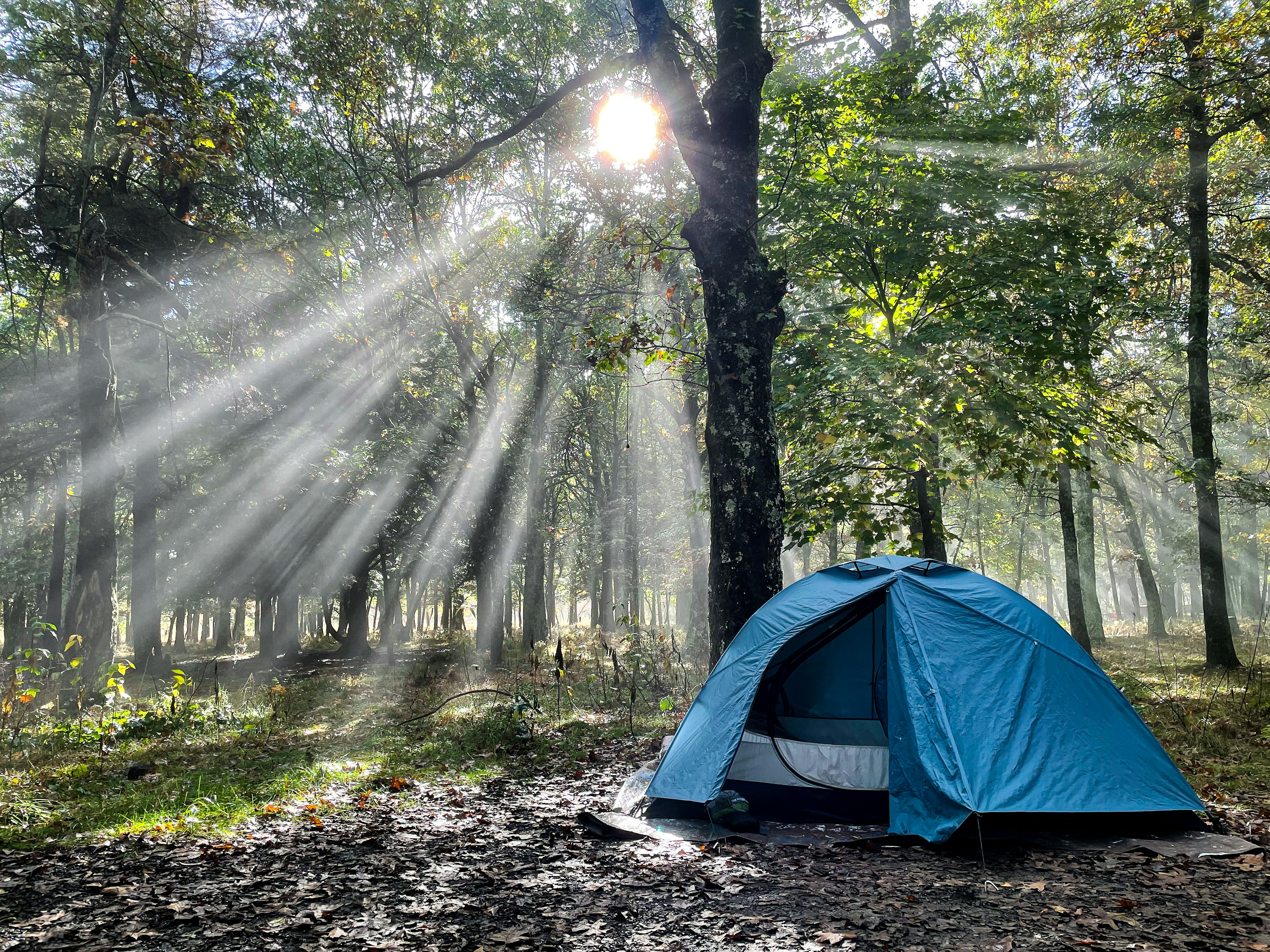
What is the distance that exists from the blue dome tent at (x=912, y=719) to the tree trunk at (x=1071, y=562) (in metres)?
10.4

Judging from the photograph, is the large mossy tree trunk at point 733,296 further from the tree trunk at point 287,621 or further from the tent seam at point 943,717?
the tree trunk at point 287,621

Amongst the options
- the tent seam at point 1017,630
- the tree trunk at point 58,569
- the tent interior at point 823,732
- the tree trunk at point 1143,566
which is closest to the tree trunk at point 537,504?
the tree trunk at point 58,569

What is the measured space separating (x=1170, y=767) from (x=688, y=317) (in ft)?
32.6

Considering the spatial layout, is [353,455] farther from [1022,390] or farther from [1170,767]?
[1170,767]

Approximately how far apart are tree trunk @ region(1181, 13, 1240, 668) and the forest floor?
549cm

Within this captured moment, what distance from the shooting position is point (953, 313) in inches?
405

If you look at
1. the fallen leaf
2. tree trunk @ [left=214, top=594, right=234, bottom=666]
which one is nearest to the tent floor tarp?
the fallen leaf

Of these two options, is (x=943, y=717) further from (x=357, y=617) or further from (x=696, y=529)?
(x=357, y=617)

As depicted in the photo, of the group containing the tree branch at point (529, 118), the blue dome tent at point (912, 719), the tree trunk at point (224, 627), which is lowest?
the tree trunk at point (224, 627)

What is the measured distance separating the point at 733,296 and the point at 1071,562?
43.5 ft

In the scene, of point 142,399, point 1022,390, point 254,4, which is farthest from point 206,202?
point 1022,390

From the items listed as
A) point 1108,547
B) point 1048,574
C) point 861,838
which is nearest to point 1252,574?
point 1108,547

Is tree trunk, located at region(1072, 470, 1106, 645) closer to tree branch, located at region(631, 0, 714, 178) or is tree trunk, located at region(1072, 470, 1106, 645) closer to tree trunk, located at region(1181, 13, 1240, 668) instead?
tree trunk, located at region(1181, 13, 1240, 668)

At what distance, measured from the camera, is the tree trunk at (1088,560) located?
781 inches
